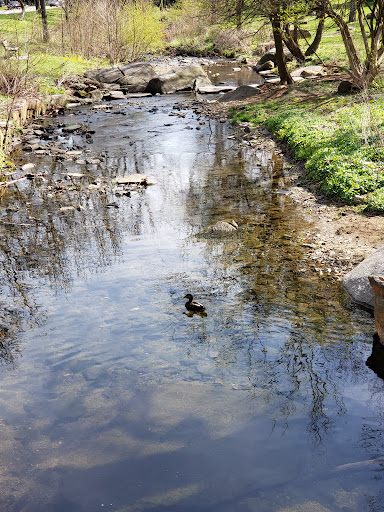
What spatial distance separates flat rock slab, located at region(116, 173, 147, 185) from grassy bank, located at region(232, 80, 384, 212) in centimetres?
370

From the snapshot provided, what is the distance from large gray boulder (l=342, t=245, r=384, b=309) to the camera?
5.95m

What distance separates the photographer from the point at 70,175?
1250 cm

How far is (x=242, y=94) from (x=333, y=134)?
9.81 m

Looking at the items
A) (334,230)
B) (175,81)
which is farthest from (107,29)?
(334,230)

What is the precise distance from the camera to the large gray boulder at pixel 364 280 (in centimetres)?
595

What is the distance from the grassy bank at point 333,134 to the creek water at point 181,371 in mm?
1130

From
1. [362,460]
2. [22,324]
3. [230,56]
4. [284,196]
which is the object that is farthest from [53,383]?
[230,56]

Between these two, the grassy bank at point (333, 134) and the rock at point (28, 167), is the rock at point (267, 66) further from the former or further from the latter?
the rock at point (28, 167)

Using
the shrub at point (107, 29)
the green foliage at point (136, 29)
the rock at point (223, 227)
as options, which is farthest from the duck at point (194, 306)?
the green foliage at point (136, 29)

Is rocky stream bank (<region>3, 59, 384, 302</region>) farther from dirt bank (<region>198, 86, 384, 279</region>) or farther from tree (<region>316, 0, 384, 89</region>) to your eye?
tree (<region>316, 0, 384, 89</region>)

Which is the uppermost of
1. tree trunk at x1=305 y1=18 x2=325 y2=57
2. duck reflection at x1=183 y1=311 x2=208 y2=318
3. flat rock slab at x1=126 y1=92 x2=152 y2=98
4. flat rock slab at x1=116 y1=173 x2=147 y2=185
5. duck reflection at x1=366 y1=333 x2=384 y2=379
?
tree trunk at x1=305 y1=18 x2=325 y2=57

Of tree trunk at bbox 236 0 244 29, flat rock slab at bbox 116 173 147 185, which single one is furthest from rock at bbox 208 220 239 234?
tree trunk at bbox 236 0 244 29

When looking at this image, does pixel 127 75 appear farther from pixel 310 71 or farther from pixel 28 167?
pixel 28 167

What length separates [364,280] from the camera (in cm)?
609
